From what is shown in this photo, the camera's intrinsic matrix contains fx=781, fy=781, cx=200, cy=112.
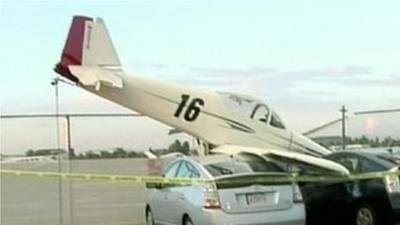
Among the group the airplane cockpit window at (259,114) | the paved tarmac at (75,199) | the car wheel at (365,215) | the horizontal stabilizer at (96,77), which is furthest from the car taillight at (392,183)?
the horizontal stabilizer at (96,77)

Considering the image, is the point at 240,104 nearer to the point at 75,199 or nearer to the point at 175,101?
the point at 175,101

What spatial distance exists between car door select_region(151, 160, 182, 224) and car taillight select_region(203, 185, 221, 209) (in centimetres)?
135

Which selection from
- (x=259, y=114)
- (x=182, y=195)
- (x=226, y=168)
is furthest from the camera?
(x=259, y=114)

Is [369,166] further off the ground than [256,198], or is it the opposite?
[369,166]

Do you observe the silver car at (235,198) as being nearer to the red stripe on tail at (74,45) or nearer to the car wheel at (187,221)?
the car wheel at (187,221)

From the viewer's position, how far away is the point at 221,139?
18766mm

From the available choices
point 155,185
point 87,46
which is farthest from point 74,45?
point 155,185

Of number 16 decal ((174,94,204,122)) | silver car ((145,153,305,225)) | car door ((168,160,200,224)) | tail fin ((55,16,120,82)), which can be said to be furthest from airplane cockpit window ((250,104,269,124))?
silver car ((145,153,305,225))

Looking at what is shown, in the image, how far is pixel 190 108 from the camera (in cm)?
1881

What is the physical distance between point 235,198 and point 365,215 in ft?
10.3

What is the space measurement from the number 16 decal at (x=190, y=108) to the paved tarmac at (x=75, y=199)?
370 centimetres

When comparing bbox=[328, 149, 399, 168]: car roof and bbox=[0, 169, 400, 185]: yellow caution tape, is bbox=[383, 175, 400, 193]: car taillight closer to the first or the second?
bbox=[0, 169, 400, 185]: yellow caution tape

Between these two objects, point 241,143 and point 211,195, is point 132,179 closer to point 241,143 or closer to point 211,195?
point 211,195

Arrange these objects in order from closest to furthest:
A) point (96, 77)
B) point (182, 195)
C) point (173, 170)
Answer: point (182, 195) < point (173, 170) < point (96, 77)
